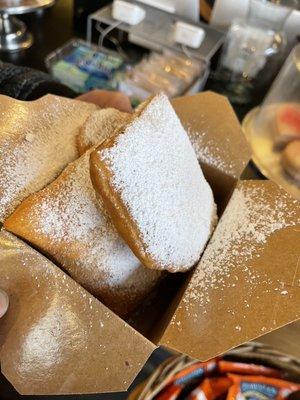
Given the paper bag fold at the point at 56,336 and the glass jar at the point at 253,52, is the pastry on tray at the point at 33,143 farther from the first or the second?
the glass jar at the point at 253,52

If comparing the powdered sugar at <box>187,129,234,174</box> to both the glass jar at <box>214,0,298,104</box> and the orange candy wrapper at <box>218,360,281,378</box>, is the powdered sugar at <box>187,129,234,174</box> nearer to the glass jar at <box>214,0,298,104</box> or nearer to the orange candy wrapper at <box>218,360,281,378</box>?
the orange candy wrapper at <box>218,360,281,378</box>

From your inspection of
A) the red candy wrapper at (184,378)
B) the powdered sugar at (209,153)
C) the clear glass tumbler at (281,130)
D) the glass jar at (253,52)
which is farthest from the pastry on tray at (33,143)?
the glass jar at (253,52)

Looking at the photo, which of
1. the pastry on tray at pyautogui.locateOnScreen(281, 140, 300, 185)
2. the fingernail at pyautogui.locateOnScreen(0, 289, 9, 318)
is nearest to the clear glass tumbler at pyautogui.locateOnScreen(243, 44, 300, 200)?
the pastry on tray at pyautogui.locateOnScreen(281, 140, 300, 185)

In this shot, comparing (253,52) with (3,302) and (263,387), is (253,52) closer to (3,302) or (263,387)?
(263,387)

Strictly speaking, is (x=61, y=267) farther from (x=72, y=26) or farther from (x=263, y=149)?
(x=72, y=26)

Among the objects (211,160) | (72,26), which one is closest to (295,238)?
(211,160)

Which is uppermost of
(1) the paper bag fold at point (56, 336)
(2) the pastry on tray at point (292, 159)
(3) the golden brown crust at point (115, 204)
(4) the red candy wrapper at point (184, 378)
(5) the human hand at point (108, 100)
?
(3) the golden brown crust at point (115, 204)
